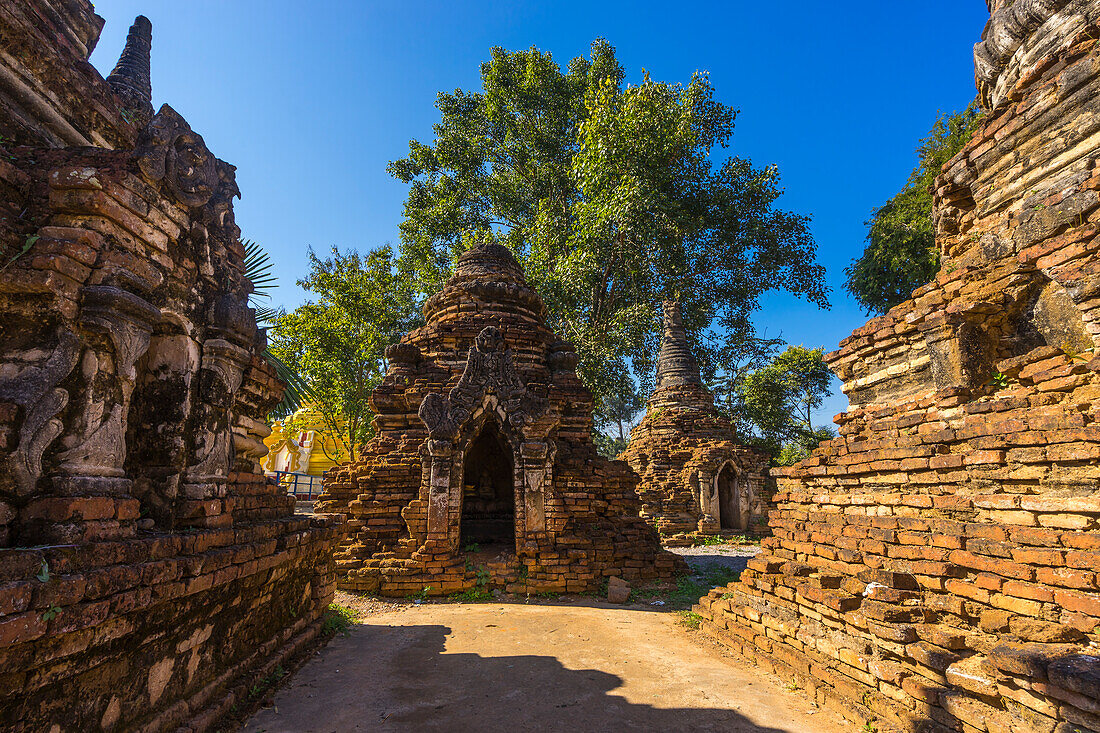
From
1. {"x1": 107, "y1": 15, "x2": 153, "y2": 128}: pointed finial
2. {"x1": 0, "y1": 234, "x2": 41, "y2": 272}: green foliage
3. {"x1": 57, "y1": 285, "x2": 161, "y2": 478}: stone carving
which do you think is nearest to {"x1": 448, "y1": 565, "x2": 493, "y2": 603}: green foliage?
{"x1": 57, "y1": 285, "x2": 161, "y2": 478}: stone carving

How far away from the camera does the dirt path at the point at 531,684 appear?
3779 mm

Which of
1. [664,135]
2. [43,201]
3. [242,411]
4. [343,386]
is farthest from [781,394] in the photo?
[43,201]

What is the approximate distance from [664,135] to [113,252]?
15454mm

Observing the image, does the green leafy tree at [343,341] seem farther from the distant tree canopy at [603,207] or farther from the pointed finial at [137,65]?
the pointed finial at [137,65]

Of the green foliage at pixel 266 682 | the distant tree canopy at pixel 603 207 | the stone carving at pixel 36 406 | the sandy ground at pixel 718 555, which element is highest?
the distant tree canopy at pixel 603 207

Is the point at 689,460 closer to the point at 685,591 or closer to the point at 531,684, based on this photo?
the point at 685,591

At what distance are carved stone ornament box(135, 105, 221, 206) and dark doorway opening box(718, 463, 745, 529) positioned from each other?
18623mm

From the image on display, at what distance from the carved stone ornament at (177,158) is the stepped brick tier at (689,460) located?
16.6 m

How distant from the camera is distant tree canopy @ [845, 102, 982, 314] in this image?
20000 mm

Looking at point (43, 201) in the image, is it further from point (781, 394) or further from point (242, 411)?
point (781, 394)

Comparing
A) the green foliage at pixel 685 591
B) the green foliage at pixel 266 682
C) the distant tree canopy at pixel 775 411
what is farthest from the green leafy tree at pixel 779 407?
the green foliage at pixel 266 682

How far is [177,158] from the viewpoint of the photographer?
151 inches

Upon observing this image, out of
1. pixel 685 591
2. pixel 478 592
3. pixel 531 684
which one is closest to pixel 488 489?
pixel 478 592

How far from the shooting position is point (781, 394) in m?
23.2
